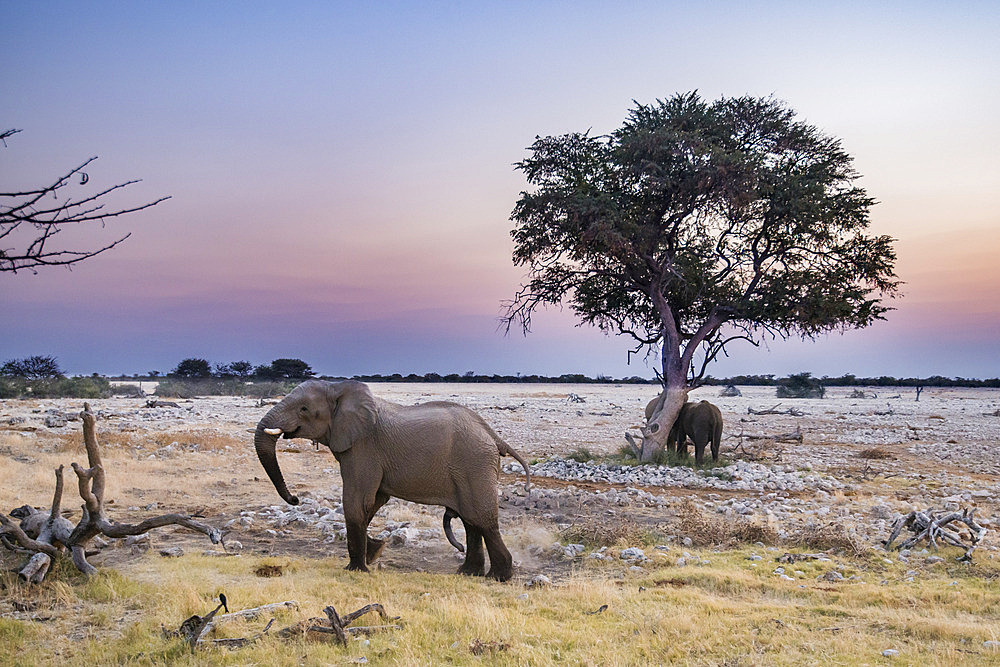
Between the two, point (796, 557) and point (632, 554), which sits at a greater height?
point (796, 557)

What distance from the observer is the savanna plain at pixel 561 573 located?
6.10m

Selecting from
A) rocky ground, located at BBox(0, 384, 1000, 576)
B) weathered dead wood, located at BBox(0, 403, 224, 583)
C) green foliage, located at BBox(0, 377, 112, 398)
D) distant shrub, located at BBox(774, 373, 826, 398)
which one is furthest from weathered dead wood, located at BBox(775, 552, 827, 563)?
distant shrub, located at BBox(774, 373, 826, 398)

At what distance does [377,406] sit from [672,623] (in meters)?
4.56

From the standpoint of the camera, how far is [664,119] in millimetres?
21016

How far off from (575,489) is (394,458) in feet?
25.1

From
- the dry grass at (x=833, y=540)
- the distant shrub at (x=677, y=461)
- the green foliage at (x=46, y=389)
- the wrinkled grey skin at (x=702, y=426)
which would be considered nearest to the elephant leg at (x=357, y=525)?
the dry grass at (x=833, y=540)

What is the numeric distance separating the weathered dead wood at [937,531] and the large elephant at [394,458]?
19.9 ft

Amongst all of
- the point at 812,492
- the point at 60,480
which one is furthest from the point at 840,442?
the point at 60,480

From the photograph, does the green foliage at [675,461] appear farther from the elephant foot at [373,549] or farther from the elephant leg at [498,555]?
the elephant foot at [373,549]

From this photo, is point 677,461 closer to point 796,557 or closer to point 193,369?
point 796,557

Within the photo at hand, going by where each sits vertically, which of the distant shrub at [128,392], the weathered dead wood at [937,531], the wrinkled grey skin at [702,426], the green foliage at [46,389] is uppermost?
the wrinkled grey skin at [702,426]

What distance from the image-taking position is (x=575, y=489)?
51.4 ft

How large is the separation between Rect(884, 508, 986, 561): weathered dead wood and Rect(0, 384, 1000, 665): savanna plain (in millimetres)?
195

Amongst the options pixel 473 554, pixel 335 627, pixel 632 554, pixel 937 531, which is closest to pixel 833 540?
pixel 937 531
